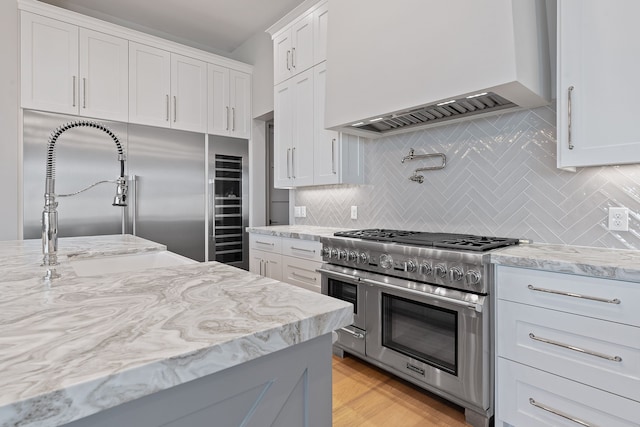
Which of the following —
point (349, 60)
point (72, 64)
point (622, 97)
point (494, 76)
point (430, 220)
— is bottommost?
point (430, 220)

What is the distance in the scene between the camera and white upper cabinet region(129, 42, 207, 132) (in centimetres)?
368

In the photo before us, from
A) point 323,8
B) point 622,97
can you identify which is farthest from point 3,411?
point 323,8

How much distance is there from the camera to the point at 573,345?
1.46 m

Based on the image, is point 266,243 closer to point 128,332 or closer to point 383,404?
point 383,404

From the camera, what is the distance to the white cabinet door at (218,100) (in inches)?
165

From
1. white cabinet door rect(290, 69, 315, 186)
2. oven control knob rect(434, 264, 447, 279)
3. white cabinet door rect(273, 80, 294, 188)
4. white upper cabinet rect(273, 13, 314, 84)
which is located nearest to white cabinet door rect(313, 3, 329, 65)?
white upper cabinet rect(273, 13, 314, 84)

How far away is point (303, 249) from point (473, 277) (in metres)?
1.42

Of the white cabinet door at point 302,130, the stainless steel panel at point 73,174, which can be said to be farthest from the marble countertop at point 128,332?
the stainless steel panel at point 73,174

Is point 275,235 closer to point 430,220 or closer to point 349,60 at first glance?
point 430,220

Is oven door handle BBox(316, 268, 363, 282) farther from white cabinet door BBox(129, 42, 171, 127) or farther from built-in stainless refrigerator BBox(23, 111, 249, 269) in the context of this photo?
white cabinet door BBox(129, 42, 171, 127)

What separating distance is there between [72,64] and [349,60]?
2748mm

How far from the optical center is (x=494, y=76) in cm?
175

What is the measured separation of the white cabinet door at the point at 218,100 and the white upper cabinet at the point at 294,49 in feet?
3.33

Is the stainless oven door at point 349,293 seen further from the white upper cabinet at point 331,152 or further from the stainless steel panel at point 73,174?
the stainless steel panel at point 73,174
